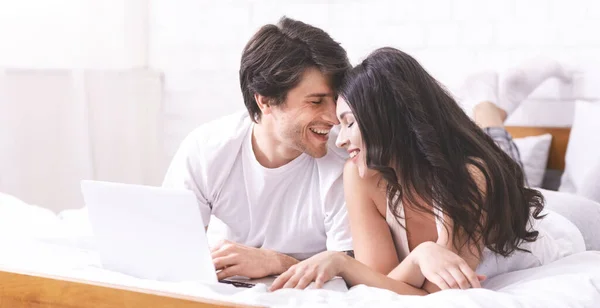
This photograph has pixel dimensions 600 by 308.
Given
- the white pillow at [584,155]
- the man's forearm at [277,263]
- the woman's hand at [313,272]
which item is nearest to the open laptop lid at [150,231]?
the woman's hand at [313,272]

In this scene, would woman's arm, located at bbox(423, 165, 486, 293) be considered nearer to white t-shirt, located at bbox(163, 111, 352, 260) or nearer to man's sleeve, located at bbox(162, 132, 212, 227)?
white t-shirt, located at bbox(163, 111, 352, 260)

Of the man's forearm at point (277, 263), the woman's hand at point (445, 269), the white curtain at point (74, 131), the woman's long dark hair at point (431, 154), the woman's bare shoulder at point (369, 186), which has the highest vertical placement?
the woman's long dark hair at point (431, 154)

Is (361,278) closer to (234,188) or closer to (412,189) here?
(412,189)

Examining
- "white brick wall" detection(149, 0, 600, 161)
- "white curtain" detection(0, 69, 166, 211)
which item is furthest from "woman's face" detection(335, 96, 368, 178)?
"white curtain" detection(0, 69, 166, 211)

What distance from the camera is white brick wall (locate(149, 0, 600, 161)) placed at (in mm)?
3016

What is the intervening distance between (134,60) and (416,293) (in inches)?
93.0

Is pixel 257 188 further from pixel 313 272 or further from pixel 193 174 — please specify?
pixel 313 272

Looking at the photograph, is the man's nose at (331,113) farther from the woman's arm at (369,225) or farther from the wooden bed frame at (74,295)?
the wooden bed frame at (74,295)

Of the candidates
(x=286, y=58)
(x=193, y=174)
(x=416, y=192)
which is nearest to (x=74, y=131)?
(x=193, y=174)

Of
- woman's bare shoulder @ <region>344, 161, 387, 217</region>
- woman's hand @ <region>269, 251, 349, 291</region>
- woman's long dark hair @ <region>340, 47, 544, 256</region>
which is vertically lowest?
woman's hand @ <region>269, 251, 349, 291</region>

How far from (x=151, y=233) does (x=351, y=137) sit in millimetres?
455

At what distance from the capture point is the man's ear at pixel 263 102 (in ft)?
6.81

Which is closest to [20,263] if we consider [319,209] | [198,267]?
[198,267]

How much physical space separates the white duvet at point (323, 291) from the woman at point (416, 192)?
9cm
